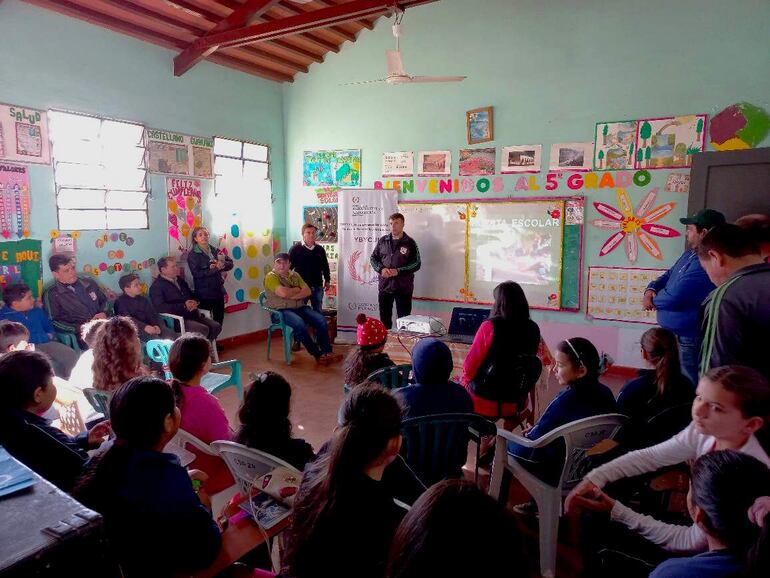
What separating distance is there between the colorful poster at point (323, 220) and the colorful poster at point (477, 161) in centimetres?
174

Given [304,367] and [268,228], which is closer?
[304,367]

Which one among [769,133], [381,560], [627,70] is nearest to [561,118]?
[627,70]

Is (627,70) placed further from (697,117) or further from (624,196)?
(624,196)

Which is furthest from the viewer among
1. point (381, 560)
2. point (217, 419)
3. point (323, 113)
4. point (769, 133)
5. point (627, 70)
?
point (323, 113)

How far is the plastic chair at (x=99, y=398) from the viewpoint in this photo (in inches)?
88.0

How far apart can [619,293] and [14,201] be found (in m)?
5.22

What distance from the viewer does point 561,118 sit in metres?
4.75

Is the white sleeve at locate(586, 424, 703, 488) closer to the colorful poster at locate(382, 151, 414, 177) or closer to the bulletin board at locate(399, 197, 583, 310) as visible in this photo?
the bulletin board at locate(399, 197, 583, 310)

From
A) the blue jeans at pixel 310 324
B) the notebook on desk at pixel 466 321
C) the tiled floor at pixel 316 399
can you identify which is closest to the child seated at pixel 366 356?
the tiled floor at pixel 316 399

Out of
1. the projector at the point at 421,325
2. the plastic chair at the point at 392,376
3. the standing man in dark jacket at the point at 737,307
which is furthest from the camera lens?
the projector at the point at 421,325

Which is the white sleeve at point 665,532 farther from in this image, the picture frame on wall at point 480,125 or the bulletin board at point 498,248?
the picture frame on wall at point 480,125

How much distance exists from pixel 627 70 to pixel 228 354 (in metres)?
4.87

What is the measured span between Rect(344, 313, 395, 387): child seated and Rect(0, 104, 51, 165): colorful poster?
3.26 meters

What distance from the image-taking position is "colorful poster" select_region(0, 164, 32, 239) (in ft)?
12.7
